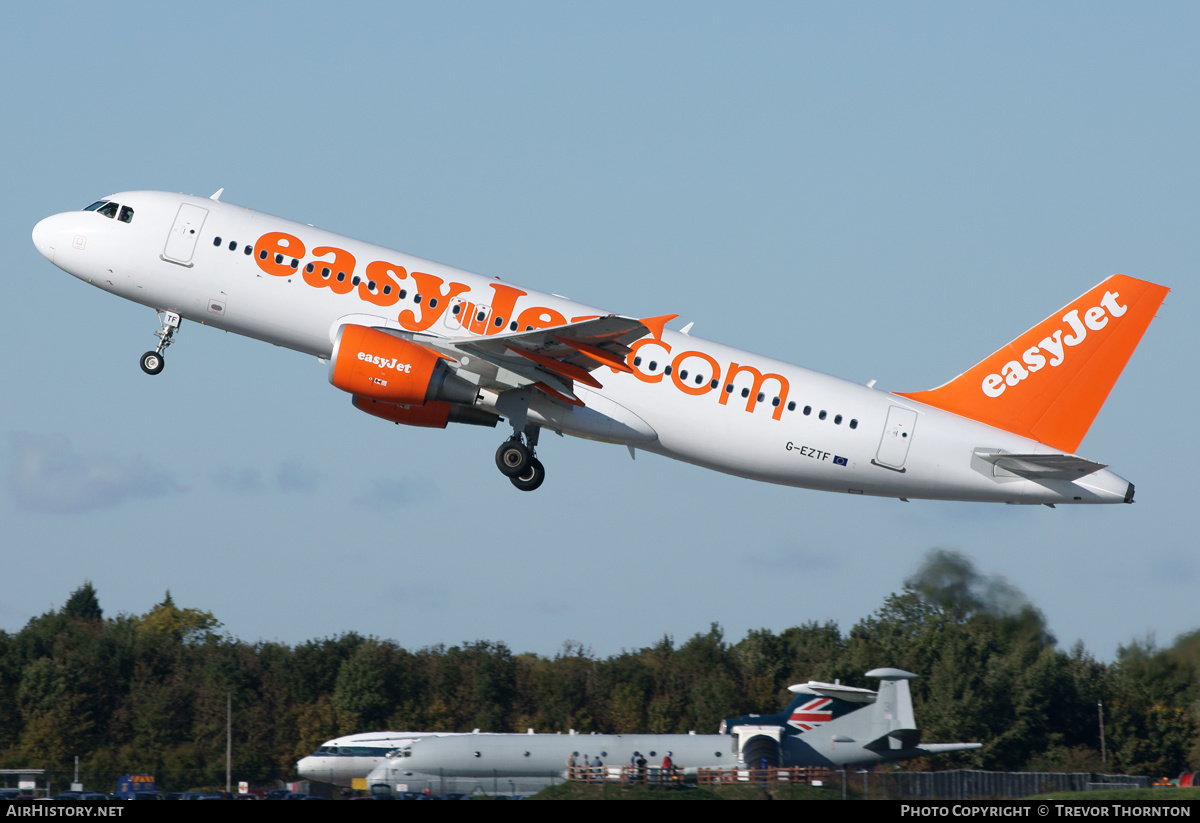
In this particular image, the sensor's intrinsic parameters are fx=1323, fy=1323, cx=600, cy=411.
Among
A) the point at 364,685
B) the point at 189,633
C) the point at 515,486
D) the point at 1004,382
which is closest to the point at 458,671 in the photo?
the point at 364,685

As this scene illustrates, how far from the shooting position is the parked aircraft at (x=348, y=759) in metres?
43.4

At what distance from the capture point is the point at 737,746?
42.6 meters

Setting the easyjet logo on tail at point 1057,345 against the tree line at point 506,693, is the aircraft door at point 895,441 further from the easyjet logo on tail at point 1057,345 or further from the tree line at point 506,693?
the tree line at point 506,693

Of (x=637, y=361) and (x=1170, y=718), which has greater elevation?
(x=637, y=361)

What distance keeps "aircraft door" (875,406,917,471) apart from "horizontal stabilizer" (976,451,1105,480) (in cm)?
182

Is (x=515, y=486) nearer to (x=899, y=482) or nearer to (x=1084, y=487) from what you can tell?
(x=899, y=482)

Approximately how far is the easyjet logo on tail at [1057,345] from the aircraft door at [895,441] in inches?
103

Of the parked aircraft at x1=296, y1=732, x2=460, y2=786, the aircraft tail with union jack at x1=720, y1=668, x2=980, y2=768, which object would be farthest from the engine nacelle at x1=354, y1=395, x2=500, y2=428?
the aircraft tail with union jack at x1=720, y1=668, x2=980, y2=768

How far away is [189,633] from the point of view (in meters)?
75.2

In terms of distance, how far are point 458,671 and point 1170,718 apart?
34.8 metres

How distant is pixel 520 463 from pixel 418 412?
295cm

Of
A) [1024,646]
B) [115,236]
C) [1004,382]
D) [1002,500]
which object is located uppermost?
[115,236]

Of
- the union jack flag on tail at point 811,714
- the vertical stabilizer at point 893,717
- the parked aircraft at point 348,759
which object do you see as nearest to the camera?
the parked aircraft at point 348,759

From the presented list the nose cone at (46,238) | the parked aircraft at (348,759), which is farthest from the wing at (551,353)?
the parked aircraft at (348,759)
